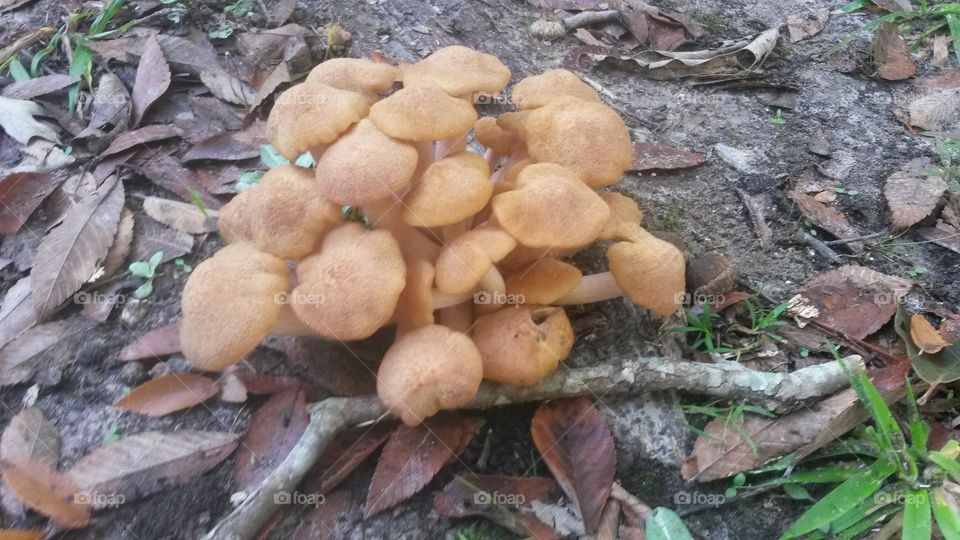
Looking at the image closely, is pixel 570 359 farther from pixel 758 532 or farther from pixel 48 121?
pixel 48 121

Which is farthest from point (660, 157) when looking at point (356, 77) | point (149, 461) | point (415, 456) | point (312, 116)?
point (149, 461)

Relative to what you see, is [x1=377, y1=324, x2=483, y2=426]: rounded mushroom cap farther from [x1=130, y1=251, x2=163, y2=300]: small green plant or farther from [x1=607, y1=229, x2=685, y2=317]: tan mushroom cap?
[x1=130, y1=251, x2=163, y2=300]: small green plant

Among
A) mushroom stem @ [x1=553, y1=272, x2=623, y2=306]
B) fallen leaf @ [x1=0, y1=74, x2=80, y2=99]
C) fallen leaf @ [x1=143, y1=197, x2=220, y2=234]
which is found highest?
fallen leaf @ [x1=0, y1=74, x2=80, y2=99]

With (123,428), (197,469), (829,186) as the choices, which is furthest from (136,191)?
(829,186)

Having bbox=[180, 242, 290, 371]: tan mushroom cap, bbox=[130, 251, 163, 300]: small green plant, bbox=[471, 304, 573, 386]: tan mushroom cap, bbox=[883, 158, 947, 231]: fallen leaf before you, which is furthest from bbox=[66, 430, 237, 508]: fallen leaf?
bbox=[883, 158, 947, 231]: fallen leaf

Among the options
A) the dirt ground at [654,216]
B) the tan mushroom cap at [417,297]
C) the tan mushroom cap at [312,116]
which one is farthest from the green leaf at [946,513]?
the tan mushroom cap at [312,116]

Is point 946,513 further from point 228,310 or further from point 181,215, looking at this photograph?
point 181,215
